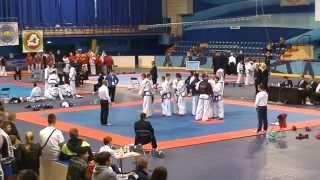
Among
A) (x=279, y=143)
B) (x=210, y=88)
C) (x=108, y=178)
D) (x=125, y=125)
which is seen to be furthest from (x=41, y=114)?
(x=108, y=178)

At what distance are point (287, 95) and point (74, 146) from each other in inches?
740

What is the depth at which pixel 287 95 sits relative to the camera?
29.0 m

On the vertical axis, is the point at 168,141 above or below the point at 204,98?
below

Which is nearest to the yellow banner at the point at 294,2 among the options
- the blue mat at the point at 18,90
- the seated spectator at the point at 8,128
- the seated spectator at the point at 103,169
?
the blue mat at the point at 18,90

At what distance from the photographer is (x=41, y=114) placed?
26.9 m

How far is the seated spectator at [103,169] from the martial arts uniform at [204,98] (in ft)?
46.3

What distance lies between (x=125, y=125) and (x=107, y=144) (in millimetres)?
10332

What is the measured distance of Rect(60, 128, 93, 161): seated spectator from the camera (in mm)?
11891

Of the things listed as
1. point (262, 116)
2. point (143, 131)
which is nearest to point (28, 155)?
point (143, 131)

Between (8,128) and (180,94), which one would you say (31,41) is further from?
(8,128)

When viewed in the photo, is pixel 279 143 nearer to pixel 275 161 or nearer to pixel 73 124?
pixel 275 161

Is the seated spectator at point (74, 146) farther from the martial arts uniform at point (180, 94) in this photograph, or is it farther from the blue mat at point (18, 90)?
the blue mat at point (18, 90)

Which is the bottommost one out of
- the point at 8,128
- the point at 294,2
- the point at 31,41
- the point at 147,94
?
the point at 147,94

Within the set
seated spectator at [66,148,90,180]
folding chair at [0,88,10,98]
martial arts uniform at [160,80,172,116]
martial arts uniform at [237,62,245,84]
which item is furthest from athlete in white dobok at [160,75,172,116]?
seated spectator at [66,148,90,180]
